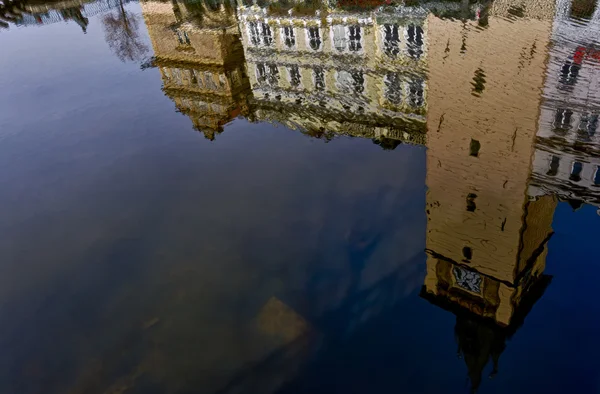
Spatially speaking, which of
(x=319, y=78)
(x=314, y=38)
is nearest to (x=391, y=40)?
(x=314, y=38)

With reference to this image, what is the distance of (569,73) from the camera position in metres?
25.4

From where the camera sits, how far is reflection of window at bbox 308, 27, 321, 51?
125 feet

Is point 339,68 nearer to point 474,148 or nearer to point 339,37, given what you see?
point 339,37

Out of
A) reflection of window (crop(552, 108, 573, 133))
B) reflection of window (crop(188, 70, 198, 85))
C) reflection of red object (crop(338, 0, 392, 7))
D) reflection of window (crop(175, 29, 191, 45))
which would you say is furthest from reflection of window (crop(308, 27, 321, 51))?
reflection of window (crop(552, 108, 573, 133))

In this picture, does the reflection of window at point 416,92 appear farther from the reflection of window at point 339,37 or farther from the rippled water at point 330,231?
the reflection of window at point 339,37

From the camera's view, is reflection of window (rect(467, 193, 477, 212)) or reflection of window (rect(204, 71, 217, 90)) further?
reflection of window (rect(204, 71, 217, 90))

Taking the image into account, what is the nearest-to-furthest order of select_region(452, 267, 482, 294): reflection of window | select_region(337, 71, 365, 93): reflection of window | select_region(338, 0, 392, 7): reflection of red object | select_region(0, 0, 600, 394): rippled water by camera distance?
select_region(0, 0, 600, 394): rippled water → select_region(452, 267, 482, 294): reflection of window → select_region(337, 71, 365, 93): reflection of window → select_region(338, 0, 392, 7): reflection of red object

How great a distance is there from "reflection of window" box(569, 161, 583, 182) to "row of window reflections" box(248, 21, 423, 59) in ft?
50.6

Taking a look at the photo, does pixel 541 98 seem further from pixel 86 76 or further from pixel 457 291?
pixel 86 76

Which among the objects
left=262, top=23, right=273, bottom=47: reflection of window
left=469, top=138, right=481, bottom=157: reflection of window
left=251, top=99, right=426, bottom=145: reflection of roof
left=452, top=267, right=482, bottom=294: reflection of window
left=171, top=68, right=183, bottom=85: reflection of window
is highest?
left=262, top=23, right=273, bottom=47: reflection of window

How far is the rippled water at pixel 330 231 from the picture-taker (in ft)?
46.2

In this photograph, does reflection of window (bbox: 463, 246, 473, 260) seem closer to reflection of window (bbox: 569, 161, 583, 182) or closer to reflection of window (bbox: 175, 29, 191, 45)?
reflection of window (bbox: 569, 161, 583, 182)

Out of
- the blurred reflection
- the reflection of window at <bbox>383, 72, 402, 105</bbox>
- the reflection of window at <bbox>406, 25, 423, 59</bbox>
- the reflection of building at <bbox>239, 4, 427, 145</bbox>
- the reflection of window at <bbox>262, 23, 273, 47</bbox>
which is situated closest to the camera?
the reflection of building at <bbox>239, 4, 427, 145</bbox>

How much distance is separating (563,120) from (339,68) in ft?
53.7
